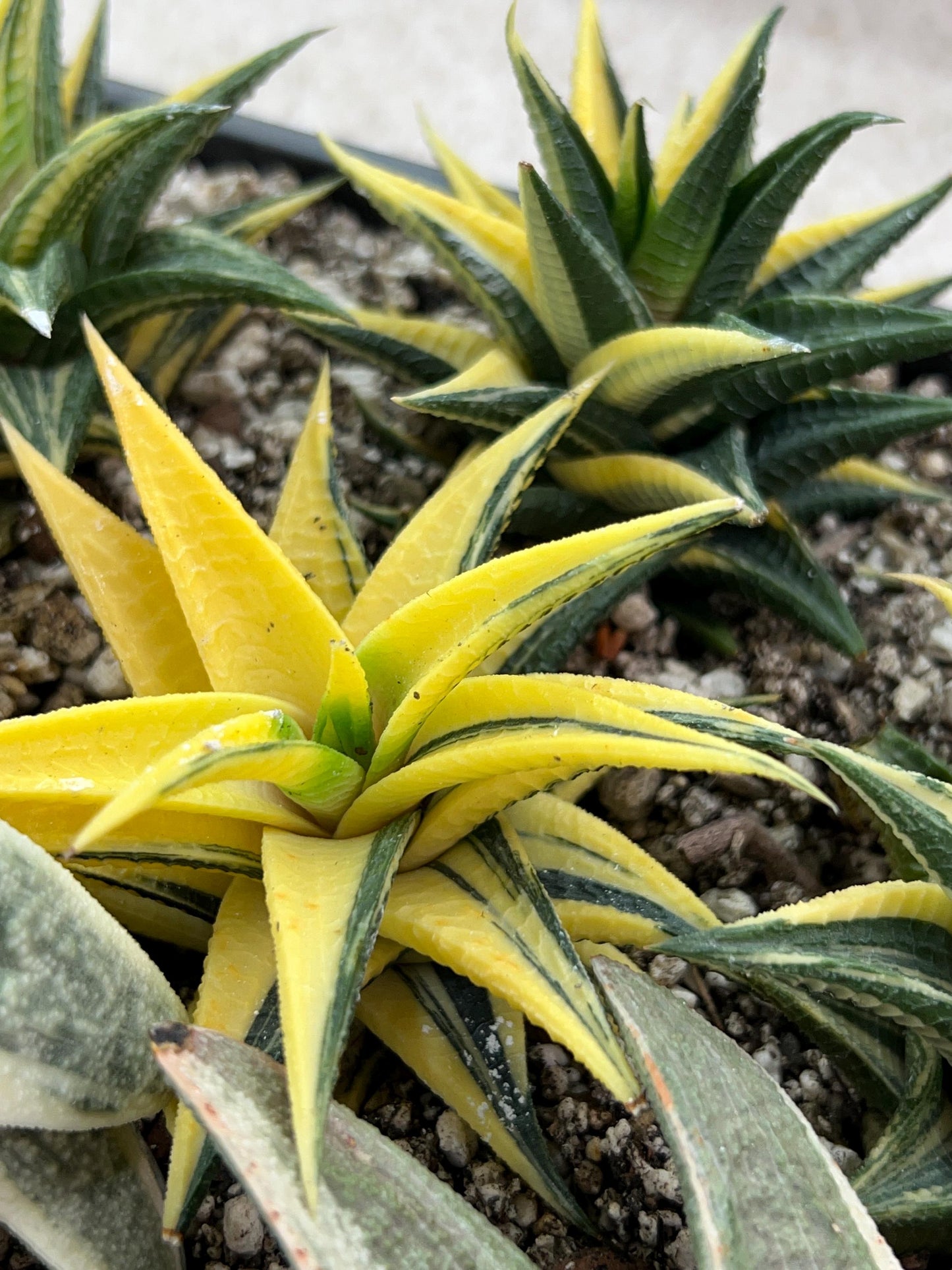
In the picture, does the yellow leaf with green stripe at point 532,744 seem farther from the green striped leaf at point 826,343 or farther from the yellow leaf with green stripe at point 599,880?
the green striped leaf at point 826,343

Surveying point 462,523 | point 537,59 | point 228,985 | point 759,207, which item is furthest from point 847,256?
point 537,59

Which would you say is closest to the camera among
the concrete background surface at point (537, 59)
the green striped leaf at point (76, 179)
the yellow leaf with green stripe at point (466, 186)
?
the green striped leaf at point (76, 179)

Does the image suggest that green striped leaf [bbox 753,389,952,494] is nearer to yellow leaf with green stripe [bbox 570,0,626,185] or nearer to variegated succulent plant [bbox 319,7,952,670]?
variegated succulent plant [bbox 319,7,952,670]

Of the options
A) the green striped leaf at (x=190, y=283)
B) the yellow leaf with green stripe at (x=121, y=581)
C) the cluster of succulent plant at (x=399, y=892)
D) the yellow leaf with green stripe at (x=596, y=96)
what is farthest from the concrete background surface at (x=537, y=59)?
the yellow leaf with green stripe at (x=121, y=581)

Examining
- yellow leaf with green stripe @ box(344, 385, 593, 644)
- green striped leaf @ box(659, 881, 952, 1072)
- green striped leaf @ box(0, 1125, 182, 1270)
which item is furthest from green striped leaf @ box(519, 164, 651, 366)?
green striped leaf @ box(0, 1125, 182, 1270)

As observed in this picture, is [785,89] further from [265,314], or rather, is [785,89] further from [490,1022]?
[490,1022]

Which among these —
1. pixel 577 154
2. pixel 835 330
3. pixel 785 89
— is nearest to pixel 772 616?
pixel 835 330
